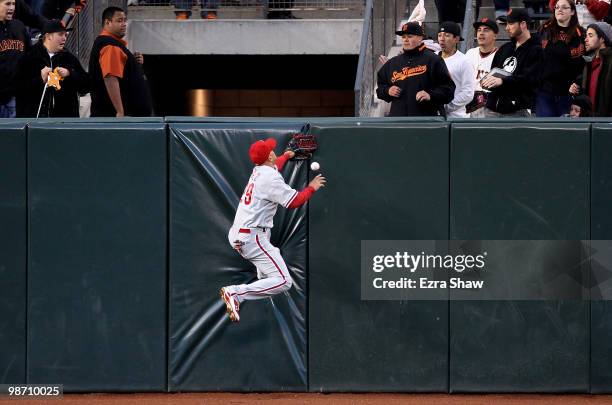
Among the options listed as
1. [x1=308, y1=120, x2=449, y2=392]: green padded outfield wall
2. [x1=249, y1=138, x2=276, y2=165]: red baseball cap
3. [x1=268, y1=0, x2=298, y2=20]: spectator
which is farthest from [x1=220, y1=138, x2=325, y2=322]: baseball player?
[x1=268, y1=0, x2=298, y2=20]: spectator

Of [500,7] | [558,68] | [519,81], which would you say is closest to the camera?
[519,81]

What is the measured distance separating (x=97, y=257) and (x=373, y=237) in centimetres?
230

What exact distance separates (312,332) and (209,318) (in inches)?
33.9

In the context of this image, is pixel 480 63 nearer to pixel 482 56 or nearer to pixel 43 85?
pixel 482 56

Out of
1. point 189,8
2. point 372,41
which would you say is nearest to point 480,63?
point 372,41

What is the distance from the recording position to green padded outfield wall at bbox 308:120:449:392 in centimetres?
966

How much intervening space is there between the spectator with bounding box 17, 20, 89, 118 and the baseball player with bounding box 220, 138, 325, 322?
2.80 m

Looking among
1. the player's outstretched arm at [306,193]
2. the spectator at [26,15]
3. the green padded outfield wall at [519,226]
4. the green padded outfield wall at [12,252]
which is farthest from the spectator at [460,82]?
the spectator at [26,15]

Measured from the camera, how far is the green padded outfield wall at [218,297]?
970cm

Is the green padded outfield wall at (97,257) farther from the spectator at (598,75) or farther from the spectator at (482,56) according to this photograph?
the spectator at (598,75)

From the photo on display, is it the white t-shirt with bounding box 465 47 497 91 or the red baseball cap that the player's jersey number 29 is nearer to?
the red baseball cap

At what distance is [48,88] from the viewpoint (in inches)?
448

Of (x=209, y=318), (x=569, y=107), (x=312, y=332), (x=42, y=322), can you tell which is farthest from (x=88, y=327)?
(x=569, y=107)

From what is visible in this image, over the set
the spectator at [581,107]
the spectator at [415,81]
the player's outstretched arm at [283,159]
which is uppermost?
the spectator at [415,81]
